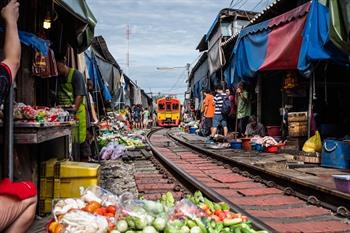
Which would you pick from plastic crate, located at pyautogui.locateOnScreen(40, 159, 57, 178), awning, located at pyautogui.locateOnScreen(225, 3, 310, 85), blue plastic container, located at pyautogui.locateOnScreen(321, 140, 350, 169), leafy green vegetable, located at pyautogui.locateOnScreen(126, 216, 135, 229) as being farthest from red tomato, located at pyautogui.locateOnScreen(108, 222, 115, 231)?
awning, located at pyautogui.locateOnScreen(225, 3, 310, 85)

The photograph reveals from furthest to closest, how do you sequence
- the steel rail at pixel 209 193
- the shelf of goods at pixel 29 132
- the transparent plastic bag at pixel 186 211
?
the shelf of goods at pixel 29 132 → the steel rail at pixel 209 193 → the transparent plastic bag at pixel 186 211

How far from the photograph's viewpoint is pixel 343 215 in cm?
549

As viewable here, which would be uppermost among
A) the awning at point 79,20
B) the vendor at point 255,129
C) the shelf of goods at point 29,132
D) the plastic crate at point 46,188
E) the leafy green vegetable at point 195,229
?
the awning at point 79,20

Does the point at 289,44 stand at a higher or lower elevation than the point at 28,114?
higher

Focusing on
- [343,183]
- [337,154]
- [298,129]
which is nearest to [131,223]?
[343,183]

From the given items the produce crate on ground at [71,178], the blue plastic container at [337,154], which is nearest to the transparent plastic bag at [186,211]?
the produce crate on ground at [71,178]

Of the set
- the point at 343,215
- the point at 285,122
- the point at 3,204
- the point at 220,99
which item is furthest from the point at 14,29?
the point at 220,99

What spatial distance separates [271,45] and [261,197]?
6380 millimetres

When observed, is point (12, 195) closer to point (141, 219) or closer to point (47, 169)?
point (141, 219)

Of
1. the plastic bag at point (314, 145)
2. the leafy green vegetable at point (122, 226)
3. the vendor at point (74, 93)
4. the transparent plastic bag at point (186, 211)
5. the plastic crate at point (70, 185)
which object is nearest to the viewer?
the leafy green vegetable at point (122, 226)

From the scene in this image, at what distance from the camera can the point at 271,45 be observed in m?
12.3

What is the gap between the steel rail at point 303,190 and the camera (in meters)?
5.87

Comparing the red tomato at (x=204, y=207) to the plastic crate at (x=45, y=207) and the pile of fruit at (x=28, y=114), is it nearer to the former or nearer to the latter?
the pile of fruit at (x=28, y=114)

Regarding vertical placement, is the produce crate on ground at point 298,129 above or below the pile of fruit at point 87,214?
above
